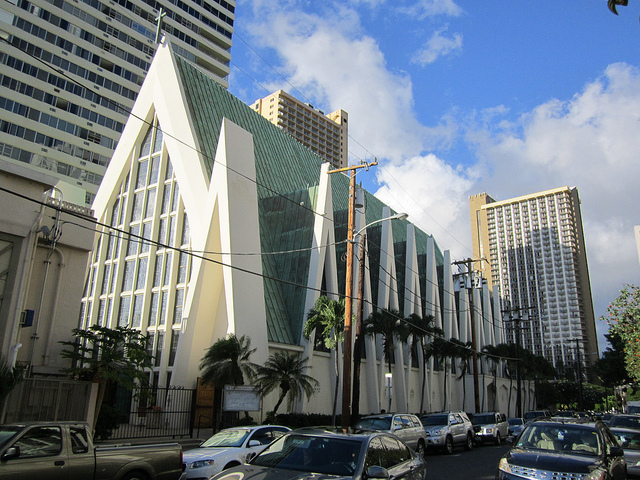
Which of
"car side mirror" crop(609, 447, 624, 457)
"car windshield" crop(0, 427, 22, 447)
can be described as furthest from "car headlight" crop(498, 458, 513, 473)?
"car windshield" crop(0, 427, 22, 447)

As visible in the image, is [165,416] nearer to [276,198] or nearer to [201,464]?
[201,464]

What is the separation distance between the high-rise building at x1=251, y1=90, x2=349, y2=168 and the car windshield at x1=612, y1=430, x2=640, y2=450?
109268 millimetres

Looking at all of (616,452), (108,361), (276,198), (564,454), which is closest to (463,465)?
(616,452)

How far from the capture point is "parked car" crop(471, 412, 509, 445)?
80.2ft

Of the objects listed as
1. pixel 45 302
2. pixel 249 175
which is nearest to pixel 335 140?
pixel 249 175

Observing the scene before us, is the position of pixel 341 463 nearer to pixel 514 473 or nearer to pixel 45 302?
pixel 514 473

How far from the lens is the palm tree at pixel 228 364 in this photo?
2183 cm

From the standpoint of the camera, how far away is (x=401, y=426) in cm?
1681

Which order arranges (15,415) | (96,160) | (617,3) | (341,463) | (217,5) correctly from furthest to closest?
(217,5)
(96,160)
(15,415)
(341,463)
(617,3)

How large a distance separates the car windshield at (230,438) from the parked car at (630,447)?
9.72 meters

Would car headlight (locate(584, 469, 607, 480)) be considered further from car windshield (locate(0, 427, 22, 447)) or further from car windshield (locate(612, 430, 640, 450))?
car windshield (locate(0, 427, 22, 447))

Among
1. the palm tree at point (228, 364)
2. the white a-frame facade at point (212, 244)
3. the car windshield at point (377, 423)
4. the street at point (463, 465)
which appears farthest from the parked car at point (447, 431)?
the palm tree at point (228, 364)

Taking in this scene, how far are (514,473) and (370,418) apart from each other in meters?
9.21

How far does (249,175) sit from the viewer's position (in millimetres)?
29031
